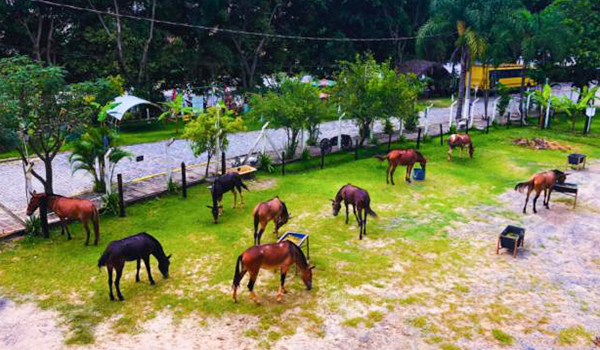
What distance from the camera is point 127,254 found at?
37.6 feet

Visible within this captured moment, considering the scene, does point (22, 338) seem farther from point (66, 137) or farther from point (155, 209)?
point (66, 137)

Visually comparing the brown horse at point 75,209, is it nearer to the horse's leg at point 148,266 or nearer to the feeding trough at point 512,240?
the horse's leg at point 148,266

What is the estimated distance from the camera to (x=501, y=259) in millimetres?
14117

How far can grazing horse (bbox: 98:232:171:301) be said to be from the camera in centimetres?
1129

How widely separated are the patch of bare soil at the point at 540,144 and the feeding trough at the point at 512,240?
16069mm

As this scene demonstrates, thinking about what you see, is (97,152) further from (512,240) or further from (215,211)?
(512,240)

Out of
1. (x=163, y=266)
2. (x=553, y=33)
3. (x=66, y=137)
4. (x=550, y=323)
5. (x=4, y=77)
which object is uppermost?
(x=553, y=33)

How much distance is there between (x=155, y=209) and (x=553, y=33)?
1252 inches

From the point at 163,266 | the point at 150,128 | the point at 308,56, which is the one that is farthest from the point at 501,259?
the point at 308,56

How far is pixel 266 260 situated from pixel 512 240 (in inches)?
292

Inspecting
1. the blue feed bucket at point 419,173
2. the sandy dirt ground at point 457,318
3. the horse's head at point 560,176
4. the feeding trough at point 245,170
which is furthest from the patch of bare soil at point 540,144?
the feeding trough at point 245,170

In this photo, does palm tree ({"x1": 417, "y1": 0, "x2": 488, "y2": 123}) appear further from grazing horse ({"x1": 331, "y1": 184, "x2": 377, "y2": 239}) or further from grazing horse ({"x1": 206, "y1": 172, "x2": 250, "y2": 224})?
grazing horse ({"x1": 206, "y1": 172, "x2": 250, "y2": 224})

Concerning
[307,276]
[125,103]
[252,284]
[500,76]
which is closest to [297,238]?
[307,276]

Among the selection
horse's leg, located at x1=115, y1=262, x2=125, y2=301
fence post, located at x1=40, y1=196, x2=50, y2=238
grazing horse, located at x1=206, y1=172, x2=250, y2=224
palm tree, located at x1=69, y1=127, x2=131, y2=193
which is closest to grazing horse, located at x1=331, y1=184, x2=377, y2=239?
grazing horse, located at x1=206, y1=172, x2=250, y2=224
